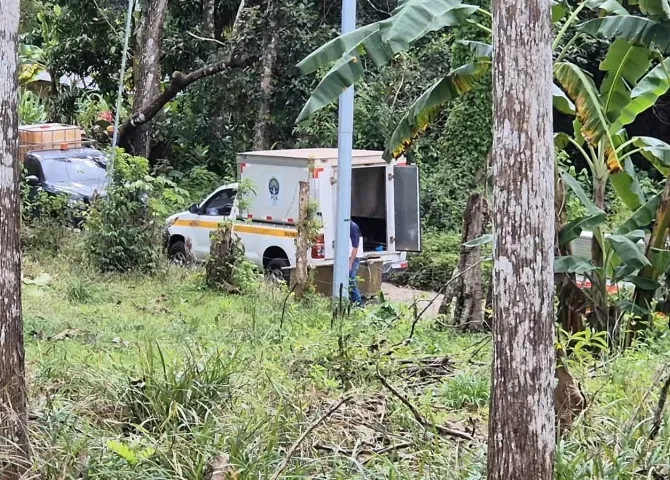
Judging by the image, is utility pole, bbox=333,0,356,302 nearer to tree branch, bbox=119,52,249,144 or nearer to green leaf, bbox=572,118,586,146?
green leaf, bbox=572,118,586,146

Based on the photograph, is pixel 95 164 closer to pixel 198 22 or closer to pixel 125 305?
pixel 198 22

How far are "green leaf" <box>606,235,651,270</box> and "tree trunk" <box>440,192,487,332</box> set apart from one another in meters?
1.84

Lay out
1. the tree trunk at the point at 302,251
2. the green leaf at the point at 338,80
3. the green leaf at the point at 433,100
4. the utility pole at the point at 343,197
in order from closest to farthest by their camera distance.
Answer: the green leaf at the point at 338,80, the green leaf at the point at 433,100, the utility pole at the point at 343,197, the tree trunk at the point at 302,251

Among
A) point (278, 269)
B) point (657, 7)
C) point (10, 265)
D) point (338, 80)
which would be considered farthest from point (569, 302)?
point (278, 269)

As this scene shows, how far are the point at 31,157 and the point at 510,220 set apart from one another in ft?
Result: 55.8

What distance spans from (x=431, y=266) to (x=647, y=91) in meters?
9.61

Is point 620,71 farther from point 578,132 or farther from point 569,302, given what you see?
point 569,302

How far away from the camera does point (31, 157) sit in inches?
747

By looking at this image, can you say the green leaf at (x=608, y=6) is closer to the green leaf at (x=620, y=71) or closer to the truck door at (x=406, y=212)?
the green leaf at (x=620, y=71)

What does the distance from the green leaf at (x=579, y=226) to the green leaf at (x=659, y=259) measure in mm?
748

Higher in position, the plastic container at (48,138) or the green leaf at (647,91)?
the plastic container at (48,138)

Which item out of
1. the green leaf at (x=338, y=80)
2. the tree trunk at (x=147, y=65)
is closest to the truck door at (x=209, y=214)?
the tree trunk at (x=147, y=65)

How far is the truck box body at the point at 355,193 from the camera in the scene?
47.6 ft

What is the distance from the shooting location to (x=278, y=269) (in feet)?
50.0
